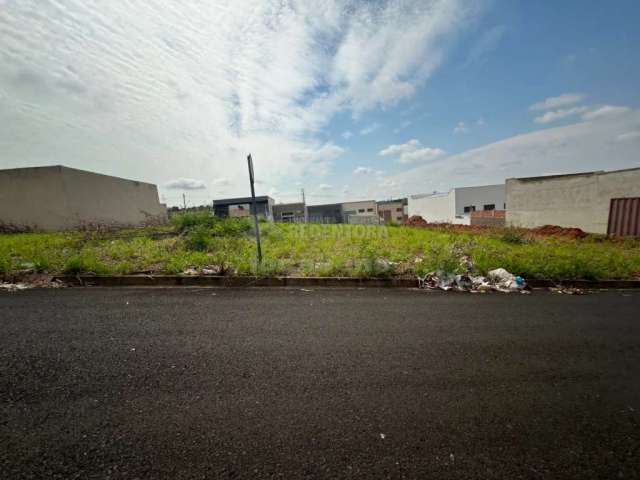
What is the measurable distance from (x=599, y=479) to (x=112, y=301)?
5284 mm

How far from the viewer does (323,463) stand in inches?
49.9

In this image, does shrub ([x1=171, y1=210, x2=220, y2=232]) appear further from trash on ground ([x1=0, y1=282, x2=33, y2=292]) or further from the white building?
the white building

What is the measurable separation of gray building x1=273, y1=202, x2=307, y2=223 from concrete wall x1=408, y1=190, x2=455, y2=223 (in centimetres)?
1684

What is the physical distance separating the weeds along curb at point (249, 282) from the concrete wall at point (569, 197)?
35.8 feet

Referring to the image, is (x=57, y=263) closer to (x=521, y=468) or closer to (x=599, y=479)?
(x=521, y=468)

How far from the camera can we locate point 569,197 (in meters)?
12.8

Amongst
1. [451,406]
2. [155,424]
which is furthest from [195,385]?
[451,406]

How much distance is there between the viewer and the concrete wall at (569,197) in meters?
11.1

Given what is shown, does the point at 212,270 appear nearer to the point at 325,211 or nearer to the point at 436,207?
the point at 436,207

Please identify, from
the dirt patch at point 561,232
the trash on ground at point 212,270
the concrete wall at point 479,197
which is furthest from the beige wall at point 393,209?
the trash on ground at point 212,270

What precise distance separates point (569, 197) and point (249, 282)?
18.0 m

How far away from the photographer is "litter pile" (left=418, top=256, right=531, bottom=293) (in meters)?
4.33

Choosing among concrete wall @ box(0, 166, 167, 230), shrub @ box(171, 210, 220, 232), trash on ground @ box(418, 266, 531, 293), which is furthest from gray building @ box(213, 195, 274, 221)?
trash on ground @ box(418, 266, 531, 293)

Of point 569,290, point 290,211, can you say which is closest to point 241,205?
point 290,211
